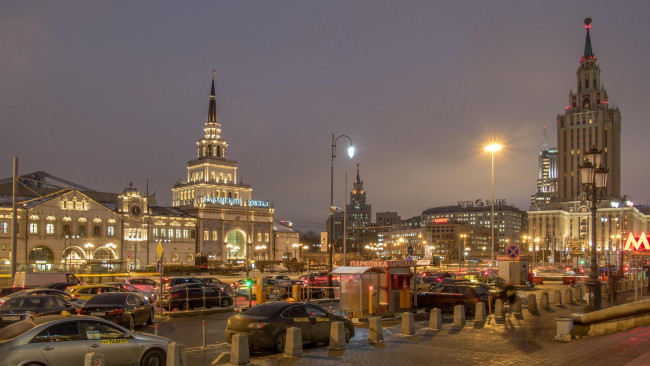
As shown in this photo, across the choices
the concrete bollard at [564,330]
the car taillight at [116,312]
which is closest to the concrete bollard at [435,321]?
the concrete bollard at [564,330]

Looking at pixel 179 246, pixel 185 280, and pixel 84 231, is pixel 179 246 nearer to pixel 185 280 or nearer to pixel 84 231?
pixel 84 231

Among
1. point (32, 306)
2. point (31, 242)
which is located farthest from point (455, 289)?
point (31, 242)

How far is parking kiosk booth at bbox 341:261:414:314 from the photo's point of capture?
2600 cm

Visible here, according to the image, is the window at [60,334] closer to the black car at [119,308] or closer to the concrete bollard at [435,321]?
the black car at [119,308]

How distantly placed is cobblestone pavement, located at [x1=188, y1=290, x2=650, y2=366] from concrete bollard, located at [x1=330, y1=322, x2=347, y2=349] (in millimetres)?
286

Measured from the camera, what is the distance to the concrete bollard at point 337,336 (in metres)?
17.4

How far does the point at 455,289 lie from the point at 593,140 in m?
183

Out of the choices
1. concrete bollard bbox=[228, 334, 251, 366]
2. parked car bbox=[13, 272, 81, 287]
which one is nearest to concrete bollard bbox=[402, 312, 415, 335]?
concrete bollard bbox=[228, 334, 251, 366]

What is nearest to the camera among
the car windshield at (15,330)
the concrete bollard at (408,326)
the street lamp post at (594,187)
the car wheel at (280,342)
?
the car windshield at (15,330)

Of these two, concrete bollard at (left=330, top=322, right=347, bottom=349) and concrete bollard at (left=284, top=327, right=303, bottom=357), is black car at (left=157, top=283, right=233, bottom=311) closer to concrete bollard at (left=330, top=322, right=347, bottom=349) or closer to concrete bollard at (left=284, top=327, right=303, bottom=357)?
concrete bollard at (left=330, top=322, right=347, bottom=349)

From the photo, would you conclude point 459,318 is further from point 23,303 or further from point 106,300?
point 23,303

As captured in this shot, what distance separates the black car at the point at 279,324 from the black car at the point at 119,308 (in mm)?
5609

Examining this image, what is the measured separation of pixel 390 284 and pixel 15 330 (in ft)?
54.7

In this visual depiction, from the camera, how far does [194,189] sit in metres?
131
